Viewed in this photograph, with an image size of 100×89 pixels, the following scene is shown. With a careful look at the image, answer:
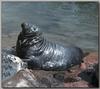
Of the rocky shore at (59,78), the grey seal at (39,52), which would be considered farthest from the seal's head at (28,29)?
the rocky shore at (59,78)

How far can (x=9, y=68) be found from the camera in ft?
8.62

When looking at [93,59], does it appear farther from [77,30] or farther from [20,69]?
[20,69]

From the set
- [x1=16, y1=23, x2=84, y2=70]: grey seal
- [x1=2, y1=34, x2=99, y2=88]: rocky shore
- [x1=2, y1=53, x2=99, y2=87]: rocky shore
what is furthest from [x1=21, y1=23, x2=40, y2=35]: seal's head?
[x1=2, y1=53, x2=99, y2=87]: rocky shore

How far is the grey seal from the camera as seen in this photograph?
2635 millimetres

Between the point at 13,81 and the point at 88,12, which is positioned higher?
the point at 88,12

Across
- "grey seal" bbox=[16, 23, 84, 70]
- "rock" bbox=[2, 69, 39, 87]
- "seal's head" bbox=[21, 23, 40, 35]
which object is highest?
"seal's head" bbox=[21, 23, 40, 35]

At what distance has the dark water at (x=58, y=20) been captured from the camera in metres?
2.65

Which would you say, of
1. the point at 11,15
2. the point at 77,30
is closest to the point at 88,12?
the point at 77,30

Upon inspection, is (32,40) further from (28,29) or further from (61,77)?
(61,77)

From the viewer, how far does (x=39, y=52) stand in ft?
8.69

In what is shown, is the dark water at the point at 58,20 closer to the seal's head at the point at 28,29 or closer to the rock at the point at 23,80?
the seal's head at the point at 28,29

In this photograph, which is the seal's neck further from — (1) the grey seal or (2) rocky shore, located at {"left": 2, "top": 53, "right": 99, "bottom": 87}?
(2) rocky shore, located at {"left": 2, "top": 53, "right": 99, "bottom": 87}

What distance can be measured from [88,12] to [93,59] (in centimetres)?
35

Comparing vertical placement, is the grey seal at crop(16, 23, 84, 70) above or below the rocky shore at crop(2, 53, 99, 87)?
above
